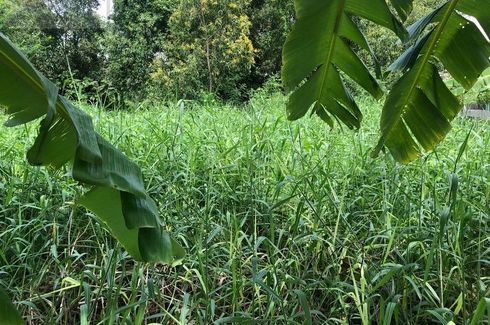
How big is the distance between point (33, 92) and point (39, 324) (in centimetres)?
92

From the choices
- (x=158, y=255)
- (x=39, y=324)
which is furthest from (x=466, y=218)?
(x=39, y=324)

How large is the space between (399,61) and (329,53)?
0.23m

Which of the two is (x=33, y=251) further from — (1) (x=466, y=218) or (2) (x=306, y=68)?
(1) (x=466, y=218)

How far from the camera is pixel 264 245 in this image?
182cm

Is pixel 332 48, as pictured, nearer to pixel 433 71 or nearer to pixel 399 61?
pixel 399 61

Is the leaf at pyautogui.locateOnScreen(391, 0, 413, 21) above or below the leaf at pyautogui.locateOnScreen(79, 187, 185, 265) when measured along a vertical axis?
above

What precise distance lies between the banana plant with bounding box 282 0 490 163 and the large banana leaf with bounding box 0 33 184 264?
0.71 m

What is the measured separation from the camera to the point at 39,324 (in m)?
1.58

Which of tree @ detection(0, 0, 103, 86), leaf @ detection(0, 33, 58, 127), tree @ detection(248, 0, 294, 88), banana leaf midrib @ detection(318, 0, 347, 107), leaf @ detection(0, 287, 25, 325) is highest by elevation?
tree @ detection(0, 0, 103, 86)

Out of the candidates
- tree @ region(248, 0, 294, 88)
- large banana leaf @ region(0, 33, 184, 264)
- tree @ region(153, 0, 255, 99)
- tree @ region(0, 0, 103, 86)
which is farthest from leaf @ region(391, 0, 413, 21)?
tree @ region(0, 0, 103, 86)

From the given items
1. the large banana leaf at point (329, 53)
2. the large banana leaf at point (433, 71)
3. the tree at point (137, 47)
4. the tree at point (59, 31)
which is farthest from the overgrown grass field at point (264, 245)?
the tree at point (59, 31)

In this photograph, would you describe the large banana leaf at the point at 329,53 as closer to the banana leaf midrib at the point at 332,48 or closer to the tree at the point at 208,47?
the banana leaf midrib at the point at 332,48

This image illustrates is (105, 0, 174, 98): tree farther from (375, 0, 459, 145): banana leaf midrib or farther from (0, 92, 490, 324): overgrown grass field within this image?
(375, 0, 459, 145): banana leaf midrib

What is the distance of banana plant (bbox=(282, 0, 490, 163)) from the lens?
53.1 inches
